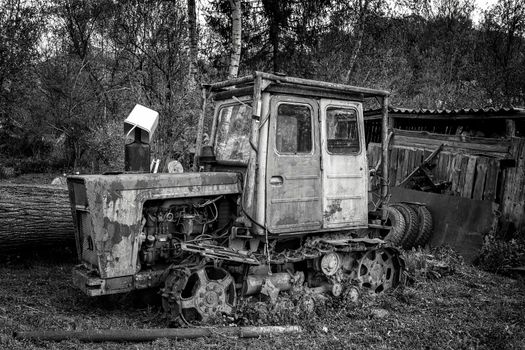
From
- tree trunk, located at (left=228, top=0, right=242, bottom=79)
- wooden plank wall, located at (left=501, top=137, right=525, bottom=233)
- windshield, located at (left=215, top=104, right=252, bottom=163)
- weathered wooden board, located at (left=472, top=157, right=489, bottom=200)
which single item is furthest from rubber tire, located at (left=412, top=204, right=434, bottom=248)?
tree trunk, located at (left=228, top=0, right=242, bottom=79)

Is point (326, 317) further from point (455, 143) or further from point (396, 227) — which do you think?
point (455, 143)

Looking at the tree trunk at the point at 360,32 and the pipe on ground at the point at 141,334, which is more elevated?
the tree trunk at the point at 360,32

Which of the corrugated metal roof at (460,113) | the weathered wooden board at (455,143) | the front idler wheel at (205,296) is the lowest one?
the front idler wheel at (205,296)

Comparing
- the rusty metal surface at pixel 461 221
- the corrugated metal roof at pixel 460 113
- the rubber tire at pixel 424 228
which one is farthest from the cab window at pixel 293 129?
the rusty metal surface at pixel 461 221

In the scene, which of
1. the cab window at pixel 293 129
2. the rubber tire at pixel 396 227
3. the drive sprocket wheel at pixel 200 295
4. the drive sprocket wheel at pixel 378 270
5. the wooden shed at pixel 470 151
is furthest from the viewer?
the wooden shed at pixel 470 151

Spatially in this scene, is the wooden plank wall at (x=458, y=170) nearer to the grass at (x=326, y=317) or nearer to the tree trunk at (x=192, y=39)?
the grass at (x=326, y=317)

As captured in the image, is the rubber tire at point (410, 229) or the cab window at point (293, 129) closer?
the cab window at point (293, 129)

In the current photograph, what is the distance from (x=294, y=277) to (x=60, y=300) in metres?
2.70

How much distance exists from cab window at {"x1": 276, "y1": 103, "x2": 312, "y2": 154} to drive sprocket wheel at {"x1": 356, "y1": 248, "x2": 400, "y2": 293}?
1.68 metres

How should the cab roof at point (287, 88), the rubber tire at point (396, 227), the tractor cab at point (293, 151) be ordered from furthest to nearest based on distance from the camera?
1. the rubber tire at point (396, 227)
2. the tractor cab at point (293, 151)
3. the cab roof at point (287, 88)

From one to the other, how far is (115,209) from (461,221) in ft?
21.3

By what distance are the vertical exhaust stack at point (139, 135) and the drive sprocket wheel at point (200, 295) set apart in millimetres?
1550

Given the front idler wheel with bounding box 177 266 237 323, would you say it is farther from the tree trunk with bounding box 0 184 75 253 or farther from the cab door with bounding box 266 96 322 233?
the tree trunk with bounding box 0 184 75 253

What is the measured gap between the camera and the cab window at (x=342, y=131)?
222 inches
